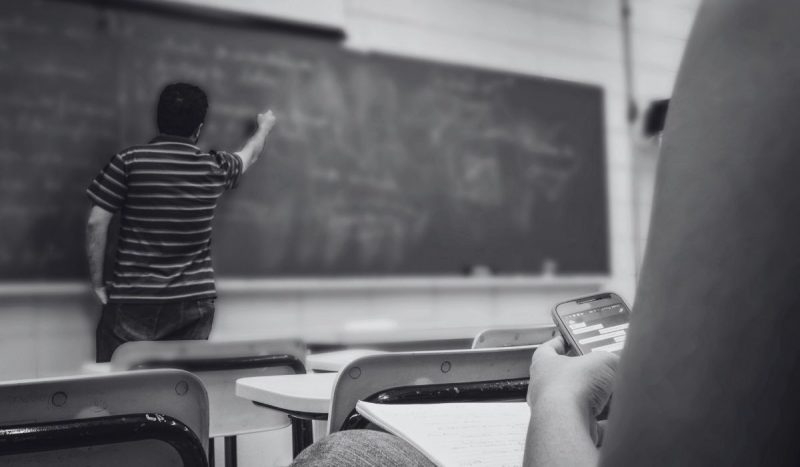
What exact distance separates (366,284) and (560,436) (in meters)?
3.12

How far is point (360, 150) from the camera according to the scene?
3562 millimetres

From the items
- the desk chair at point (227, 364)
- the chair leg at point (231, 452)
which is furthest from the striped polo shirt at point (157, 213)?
the desk chair at point (227, 364)

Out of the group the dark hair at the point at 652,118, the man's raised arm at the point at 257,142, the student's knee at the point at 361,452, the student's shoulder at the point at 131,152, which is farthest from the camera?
the dark hair at the point at 652,118

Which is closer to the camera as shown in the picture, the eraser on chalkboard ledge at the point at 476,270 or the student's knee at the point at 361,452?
the student's knee at the point at 361,452

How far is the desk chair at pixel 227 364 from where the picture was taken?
1.61 m

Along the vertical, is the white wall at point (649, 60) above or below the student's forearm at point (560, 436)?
above

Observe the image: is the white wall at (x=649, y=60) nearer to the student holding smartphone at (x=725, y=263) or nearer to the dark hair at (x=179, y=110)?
the dark hair at (x=179, y=110)

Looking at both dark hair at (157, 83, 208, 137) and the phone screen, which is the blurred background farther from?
the phone screen

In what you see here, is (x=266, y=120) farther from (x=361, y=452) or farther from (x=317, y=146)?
(x=361, y=452)

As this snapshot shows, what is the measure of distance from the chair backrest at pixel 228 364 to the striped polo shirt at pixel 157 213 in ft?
2.94

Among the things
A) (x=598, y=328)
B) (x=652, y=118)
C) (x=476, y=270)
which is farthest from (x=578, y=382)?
(x=652, y=118)

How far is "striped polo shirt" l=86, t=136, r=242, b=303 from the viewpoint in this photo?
2.55 metres

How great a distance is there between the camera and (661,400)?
1.06ft

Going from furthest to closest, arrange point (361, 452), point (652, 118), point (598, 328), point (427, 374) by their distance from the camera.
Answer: point (652, 118)
point (427, 374)
point (598, 328)
point (361, 452)
